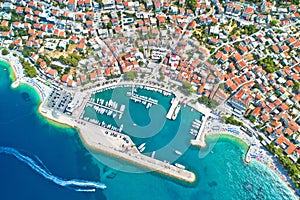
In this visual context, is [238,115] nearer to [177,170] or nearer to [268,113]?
[268,113]

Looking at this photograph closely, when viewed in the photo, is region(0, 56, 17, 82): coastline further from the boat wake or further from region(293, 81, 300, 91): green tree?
region(293, 81, 300, 91): green tree

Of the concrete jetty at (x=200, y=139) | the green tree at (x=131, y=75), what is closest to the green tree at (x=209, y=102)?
the concrete jetty at (x=200, y=139)


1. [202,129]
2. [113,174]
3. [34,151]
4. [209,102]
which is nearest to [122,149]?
[113,174]

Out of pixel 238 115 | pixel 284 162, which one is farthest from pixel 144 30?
pixel 284 162

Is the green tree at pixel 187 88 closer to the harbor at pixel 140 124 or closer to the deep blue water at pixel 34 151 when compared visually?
the harbor at pixel 140 124

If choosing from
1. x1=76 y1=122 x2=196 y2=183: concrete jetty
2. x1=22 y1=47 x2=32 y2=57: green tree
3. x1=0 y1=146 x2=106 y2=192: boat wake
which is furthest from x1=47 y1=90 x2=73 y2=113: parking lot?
x1=22 y1=47 x2=32 y2=57: green tree

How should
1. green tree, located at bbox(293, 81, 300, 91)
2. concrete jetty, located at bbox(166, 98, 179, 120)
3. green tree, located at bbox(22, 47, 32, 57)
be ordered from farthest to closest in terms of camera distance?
green tree, located at bbox(22, 47, 32, 57) < green tree, located at bbox(293, 81, 300, 91) < concrete jetty, located at bbox(166, 98, 179, 120)
